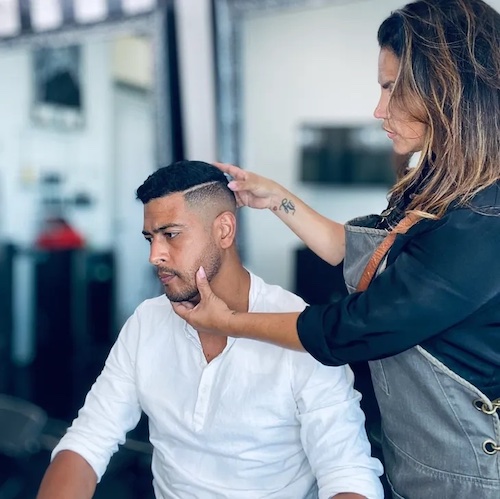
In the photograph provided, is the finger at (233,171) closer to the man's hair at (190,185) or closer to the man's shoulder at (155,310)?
the man's hair at (190,185)

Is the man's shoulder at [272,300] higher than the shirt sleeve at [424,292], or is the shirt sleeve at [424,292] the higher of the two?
the shirt sleeve at [424,292]

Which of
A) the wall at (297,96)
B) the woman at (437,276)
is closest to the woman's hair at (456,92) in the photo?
the woman at (437,276)

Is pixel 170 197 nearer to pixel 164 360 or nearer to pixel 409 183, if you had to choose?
pixel 164 360

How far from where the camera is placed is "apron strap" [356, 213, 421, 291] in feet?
3.54

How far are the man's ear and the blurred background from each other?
5.36ft

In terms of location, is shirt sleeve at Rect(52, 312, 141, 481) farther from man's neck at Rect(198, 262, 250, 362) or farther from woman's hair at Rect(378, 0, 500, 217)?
woman's hair at Rect(378, 0, 500, 217)

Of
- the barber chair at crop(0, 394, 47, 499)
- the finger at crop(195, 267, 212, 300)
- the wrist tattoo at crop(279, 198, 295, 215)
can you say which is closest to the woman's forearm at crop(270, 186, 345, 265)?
the wrist tattoo at crop(279, 198, 295, 215)

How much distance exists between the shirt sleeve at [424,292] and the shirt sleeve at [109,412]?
0.60m

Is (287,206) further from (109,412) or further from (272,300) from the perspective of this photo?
(109,412)

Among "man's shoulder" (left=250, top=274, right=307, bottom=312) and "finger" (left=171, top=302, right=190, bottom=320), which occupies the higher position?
"finger" (left=171, top=302, right=190, bottom=320)

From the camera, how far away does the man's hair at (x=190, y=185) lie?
4.54 feet

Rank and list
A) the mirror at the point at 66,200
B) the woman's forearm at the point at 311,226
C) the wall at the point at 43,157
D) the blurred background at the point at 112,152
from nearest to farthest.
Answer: the woman's forearm at the point at 311,226 → the blurred background at the point at 112,152 → the mirror at the point at 66,200 → the wall at the point at 43,157

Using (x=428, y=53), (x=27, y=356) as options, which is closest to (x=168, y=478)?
(x=428, y=53)

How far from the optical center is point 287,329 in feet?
3.63
